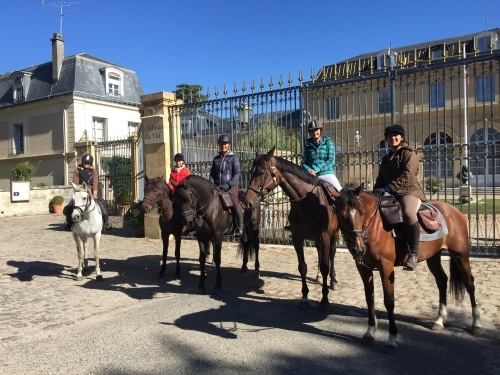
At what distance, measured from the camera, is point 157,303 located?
6301 mm

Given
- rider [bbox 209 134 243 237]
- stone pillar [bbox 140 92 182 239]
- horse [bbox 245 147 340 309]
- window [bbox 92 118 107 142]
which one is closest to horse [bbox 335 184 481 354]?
horse [bbox 245 147 340 309]

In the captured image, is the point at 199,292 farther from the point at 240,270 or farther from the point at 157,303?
the point at 240,270

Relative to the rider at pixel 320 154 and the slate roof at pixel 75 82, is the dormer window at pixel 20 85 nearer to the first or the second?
the slate roof at pixel 75 82

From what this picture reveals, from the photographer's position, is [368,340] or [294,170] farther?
[294,170]

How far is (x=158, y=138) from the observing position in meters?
12.4

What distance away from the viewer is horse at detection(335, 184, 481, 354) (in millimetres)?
4207

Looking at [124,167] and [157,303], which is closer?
[157,303]

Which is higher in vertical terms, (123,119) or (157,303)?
(123,119)

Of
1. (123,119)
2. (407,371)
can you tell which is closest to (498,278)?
(407,371)

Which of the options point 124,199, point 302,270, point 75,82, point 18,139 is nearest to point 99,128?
point 75,82

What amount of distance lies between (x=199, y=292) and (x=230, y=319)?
1.46 m

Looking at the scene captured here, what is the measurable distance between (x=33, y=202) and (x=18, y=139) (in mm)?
14283

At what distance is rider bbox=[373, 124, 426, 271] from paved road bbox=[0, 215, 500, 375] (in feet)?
3.61

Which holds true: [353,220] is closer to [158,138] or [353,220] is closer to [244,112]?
[244,112]
